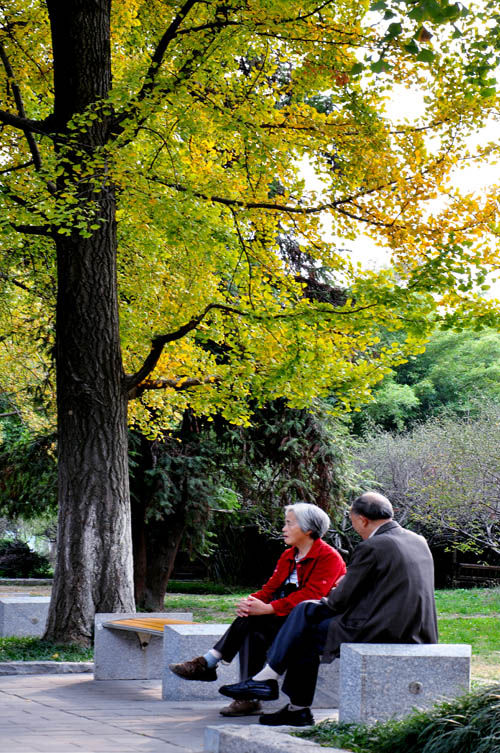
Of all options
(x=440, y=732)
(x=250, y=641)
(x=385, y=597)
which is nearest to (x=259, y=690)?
(x=250, y=641)

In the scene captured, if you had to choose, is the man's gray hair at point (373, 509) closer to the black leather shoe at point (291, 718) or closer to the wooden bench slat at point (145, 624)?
the black leather shoe at point (291, 718)

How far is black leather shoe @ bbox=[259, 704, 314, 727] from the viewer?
546 centimetres

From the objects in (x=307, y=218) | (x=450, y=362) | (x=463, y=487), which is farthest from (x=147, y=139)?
(x=450, y=362)

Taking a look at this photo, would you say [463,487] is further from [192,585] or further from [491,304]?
[491,304]

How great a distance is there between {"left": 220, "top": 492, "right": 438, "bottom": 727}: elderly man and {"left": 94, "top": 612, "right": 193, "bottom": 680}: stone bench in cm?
256

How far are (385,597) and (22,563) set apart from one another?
33.1m

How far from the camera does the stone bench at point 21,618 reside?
1070 cm

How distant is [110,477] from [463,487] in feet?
→ 53.1

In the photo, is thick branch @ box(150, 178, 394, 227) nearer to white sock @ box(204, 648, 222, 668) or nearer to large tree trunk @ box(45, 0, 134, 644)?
large tree trunk @ box(45, 0, 134, 644)

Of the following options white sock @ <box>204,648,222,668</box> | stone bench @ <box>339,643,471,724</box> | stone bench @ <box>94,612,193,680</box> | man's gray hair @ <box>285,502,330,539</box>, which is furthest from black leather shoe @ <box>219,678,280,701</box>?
stone bench @ <box>94,612,193,680</box>

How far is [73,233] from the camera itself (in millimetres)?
10484

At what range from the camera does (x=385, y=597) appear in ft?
17.3

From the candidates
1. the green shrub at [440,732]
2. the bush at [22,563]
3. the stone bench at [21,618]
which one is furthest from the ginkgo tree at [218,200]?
the bush at [22,563]

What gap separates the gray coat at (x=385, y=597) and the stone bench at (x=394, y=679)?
18 cm
